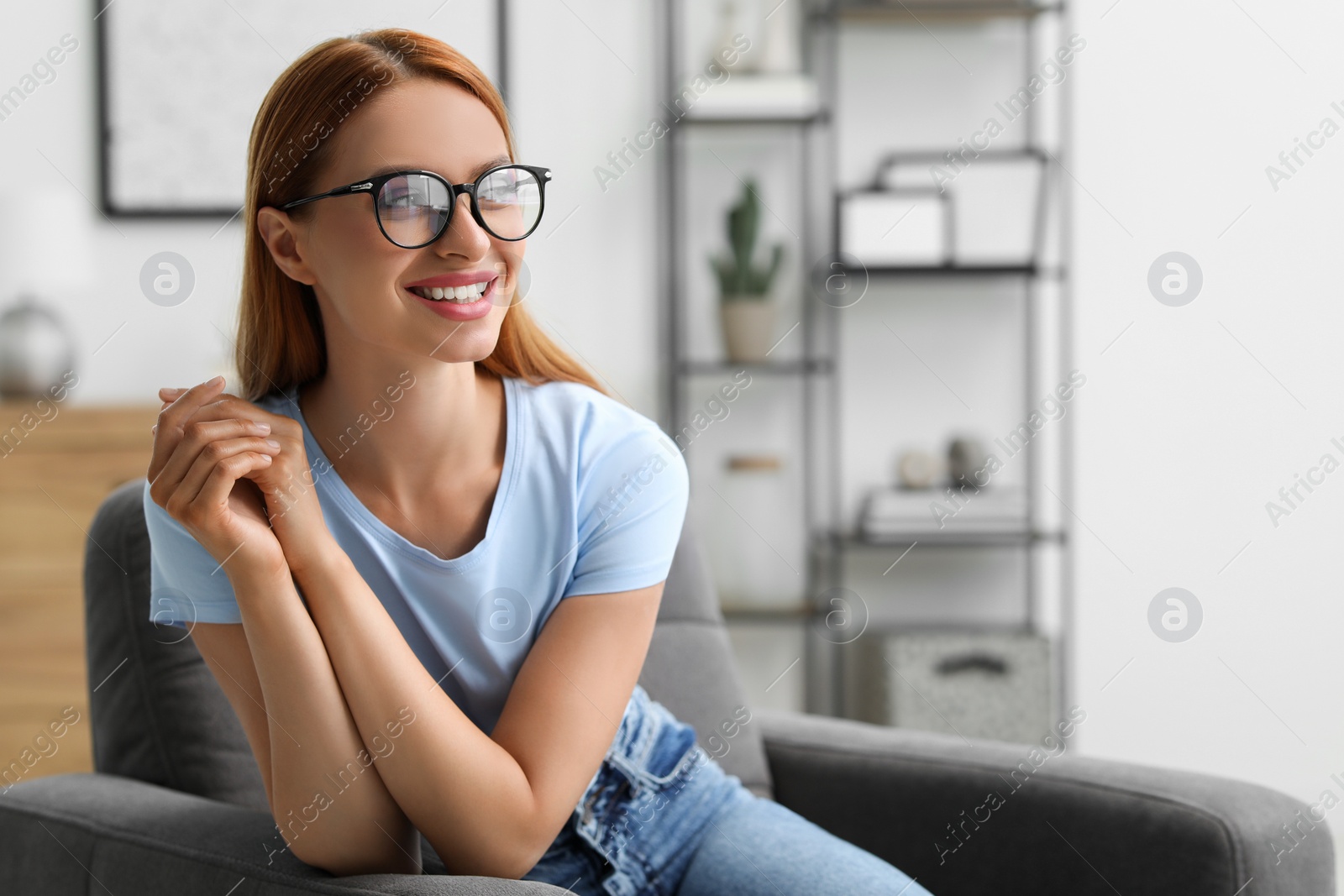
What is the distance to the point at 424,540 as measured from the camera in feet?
3.45

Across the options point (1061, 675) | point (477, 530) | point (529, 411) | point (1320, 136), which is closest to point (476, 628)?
point (477, 530)

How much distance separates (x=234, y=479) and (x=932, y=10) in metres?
2.29

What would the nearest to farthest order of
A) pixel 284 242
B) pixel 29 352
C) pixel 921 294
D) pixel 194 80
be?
pixel 284 242, pixel 29 352, pixel 194 80, pixel 921 294

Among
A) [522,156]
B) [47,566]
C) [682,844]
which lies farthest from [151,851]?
[522,156]

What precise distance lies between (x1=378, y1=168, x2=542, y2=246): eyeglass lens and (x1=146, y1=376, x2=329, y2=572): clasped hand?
0.19 meters

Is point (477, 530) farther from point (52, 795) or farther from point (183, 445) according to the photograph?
point (52, 795)

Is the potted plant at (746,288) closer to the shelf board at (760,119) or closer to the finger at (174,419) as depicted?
the shelf board at (760,119)

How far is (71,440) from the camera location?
90.4 inches

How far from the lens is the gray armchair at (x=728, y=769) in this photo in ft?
3.09

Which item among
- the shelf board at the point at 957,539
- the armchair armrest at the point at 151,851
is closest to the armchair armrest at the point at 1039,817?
the armchair armrest at the point at 151,851

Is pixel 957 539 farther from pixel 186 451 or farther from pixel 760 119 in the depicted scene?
pixel 186 451

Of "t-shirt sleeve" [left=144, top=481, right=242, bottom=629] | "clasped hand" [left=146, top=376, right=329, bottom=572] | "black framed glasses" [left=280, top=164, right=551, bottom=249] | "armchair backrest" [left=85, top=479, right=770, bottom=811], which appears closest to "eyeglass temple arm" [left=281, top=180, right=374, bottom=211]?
"black framed glasses" [left=280, top=164, right=551, bottom=249]

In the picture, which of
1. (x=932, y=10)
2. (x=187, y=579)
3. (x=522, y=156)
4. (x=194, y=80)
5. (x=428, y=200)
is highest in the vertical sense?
(x=932, y=10)

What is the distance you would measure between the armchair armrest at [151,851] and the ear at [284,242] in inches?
18.7
